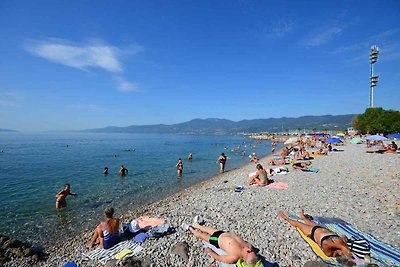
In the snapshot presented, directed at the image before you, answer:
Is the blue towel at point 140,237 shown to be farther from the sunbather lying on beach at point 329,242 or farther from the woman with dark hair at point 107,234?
the sunbather lying on beach at point 329,242

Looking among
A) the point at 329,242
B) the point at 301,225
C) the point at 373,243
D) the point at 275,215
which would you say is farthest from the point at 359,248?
the point at 275,215

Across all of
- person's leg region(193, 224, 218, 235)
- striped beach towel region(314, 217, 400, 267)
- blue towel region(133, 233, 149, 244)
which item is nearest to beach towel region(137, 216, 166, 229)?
blue towel region(133, 233, 149, 244)

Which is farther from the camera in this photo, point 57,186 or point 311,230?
point 57,186

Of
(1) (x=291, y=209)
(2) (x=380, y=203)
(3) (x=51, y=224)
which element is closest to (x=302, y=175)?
(2) (x=380, y=203)

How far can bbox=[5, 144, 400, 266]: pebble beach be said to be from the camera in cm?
529

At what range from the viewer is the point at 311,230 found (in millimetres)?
5699

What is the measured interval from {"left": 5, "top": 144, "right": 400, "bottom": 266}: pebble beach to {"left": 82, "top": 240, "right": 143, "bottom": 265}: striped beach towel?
18 centimetres

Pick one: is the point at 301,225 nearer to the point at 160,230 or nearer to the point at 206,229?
the point at 206,229

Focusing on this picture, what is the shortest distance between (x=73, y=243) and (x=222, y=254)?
16.3ft

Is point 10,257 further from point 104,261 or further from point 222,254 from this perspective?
point 222,254

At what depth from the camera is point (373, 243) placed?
5383 millimetres

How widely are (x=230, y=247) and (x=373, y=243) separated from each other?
11.6 ft

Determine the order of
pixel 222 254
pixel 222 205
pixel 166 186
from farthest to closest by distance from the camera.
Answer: pixel 166 186
pixel 222 205
pixel 222 254

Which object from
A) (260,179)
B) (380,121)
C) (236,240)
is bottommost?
(260,179)
